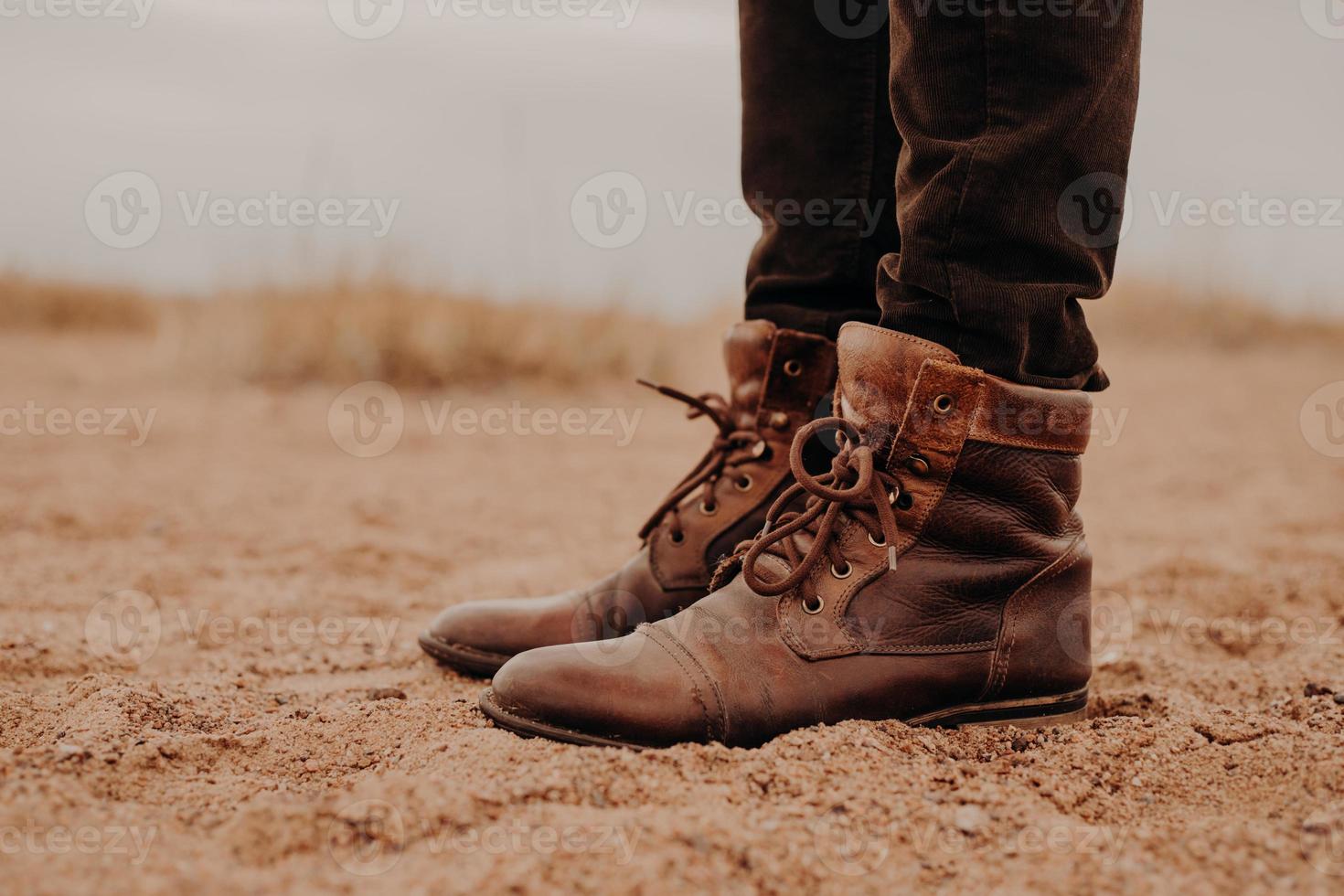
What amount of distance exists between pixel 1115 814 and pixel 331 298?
4.52 m

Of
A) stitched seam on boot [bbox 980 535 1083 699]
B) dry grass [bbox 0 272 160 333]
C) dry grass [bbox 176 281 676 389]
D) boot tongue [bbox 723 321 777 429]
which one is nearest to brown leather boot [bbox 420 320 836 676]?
boot tongue [bbox 723 321 777 429]

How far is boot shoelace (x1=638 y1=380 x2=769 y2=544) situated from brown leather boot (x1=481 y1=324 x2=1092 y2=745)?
241 millimetres

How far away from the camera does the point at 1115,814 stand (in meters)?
0.94

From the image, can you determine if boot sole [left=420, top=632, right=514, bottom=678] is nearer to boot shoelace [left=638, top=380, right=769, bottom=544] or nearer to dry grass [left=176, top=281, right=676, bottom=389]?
boot shoelace [left=638, top=380, right=769, bottom=544]

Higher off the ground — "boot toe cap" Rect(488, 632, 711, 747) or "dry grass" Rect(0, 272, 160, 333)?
"dry grass" Rect(0, 272, 160, 333)

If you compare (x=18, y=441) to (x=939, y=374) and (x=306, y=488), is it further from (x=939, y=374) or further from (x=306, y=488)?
(x=939, y=374)

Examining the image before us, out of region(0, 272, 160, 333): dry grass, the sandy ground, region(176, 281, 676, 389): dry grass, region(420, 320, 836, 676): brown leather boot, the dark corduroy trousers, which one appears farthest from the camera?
region(0, 272, 160, 333): dry grass

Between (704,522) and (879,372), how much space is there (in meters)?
0.39

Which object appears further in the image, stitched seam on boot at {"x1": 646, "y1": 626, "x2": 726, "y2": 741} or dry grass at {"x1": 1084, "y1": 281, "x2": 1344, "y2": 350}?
dry grass at {"x1": 1084, "y1": 281, "x2": 1344, "y2": 350}

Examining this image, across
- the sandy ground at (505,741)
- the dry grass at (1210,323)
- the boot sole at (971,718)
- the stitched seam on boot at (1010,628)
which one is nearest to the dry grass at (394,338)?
the sandy ground at (505,741)

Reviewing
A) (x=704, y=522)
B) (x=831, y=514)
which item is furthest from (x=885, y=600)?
(x=704, y=522)

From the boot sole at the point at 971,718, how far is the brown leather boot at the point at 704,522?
26 cm

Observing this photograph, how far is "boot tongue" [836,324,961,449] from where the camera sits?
1039 millimetres

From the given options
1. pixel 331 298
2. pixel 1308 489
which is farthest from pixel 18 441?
pixel 1308 489
